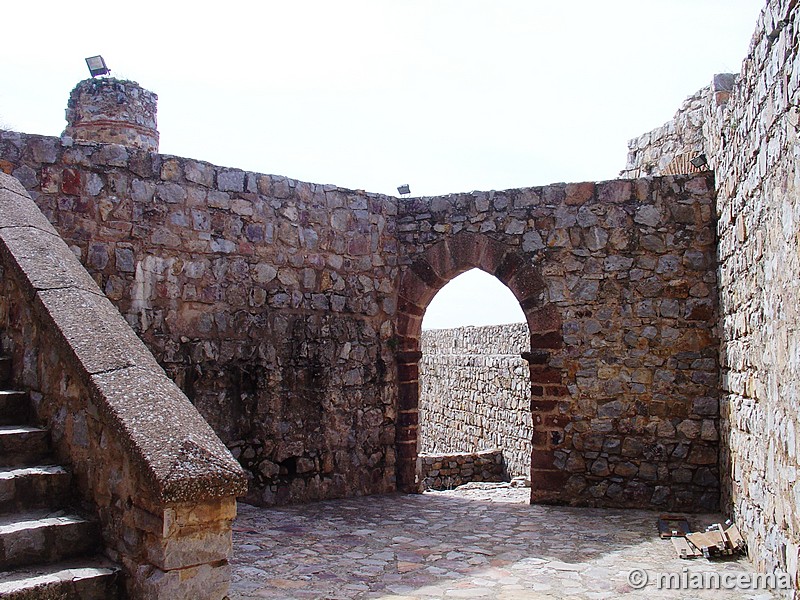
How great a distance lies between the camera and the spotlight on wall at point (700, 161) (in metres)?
7.43

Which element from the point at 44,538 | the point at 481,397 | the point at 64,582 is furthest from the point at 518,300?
the point at 481,397

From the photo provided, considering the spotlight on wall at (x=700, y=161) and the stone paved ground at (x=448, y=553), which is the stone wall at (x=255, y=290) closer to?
the stone paved ground at (x=448, y=553)

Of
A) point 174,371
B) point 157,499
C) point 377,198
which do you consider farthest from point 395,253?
point 157,499

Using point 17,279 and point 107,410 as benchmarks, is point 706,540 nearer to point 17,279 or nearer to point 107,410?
point 107,410

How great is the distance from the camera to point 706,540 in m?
5.61

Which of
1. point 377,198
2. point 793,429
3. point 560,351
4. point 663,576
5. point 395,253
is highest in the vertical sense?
point 377,198

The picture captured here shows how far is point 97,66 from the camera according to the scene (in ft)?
34.4

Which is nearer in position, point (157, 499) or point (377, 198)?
point (157, 499)

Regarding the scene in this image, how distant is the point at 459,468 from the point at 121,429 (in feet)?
33.0

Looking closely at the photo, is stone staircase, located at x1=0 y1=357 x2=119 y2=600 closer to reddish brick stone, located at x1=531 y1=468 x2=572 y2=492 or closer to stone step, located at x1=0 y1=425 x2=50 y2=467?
stone step, located at x1=0 y1=425 x2=50 y2=467

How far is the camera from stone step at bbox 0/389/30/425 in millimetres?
3926

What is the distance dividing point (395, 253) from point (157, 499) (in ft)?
18.6

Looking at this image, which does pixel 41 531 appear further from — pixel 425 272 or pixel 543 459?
pixel 425 272

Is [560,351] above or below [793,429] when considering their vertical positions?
above
